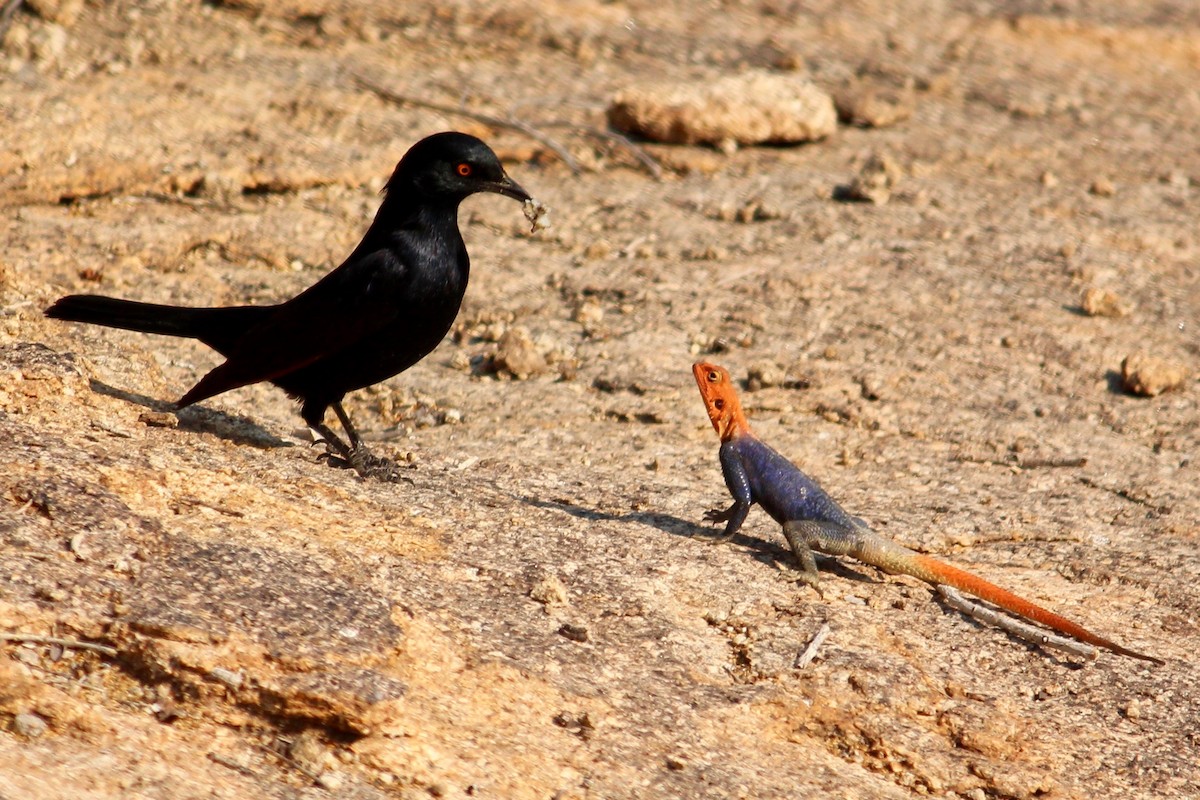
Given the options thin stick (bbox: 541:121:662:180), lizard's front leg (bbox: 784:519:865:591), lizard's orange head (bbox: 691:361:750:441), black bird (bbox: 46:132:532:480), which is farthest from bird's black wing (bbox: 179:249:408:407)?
thin stick (bbox: 541:121:662:180)

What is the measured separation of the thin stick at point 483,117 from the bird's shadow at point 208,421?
3698 millimetres

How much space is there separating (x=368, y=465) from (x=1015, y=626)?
7.88 ft

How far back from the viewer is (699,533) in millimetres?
4965

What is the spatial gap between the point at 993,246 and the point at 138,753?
6.17 meters

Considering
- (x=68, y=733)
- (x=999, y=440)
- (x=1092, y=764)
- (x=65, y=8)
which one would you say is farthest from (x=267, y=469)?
(x=65, y=8)

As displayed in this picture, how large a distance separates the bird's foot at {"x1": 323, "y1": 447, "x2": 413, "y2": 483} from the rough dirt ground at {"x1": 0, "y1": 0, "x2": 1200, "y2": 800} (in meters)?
0.13

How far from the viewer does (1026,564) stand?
509cm

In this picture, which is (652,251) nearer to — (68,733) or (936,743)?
(936,743)

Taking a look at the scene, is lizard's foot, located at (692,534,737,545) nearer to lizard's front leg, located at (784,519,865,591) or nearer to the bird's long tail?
lizard's front leg, located at (784,519,865,591)

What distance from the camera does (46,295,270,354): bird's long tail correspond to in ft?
16.9

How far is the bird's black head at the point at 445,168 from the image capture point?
530 cm

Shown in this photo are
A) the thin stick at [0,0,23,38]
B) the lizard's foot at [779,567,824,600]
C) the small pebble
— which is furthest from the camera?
the thin stick at [0,0,23,38]

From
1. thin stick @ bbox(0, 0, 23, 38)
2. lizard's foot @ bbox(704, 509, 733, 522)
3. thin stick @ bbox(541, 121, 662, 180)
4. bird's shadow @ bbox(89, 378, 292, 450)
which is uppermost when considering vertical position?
thin stick @ bbox(0, 0, 23, 38)

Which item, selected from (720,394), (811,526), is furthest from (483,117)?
(811,526)
